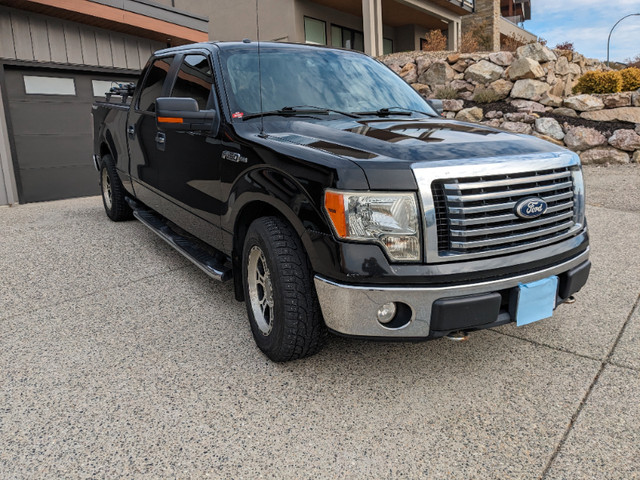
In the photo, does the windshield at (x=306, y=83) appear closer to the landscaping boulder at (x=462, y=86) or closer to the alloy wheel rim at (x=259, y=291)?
the alloy wheel rim at (x=259, y=291)

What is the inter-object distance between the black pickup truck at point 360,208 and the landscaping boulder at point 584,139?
9.03 meters

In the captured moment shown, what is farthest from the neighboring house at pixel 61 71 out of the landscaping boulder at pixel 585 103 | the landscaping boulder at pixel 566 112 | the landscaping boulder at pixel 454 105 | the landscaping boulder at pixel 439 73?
the landscaping boulder at pixel 585 103

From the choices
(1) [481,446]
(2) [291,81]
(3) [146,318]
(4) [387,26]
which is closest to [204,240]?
(3) [146,318]

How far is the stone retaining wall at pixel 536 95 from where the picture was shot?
432 inches

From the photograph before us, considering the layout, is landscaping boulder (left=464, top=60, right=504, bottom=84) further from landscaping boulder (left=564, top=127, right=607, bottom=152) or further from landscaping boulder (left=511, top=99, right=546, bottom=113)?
landscaping boulder (left=564, top=127, right=607, bottom=152)

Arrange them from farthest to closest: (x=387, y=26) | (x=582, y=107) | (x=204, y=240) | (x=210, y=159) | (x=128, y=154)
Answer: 1. (x=387, y=26)
2. (x=582, y=107)
3. (x=128, y=154)
4. (x=204, y=240)
5. (x=210, y=159)

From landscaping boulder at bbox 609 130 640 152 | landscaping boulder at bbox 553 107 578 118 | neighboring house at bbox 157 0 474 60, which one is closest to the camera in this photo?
landscaping boulder at bbox 609 130 640 152

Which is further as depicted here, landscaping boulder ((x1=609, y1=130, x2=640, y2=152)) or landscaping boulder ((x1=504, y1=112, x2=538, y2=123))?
landscaping boulder ((x1=504, y1=112, x2=538, y2=123))

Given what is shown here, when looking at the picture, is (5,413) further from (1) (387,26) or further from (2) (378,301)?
(1) (387,26)

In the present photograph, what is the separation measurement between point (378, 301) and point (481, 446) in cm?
77

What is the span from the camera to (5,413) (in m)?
2.46

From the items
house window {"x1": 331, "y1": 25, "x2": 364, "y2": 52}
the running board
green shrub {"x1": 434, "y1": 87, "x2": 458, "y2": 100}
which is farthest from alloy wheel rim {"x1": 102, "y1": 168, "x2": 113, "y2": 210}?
house window {"x1": 331, "y1": 25, "x2": 364, "y2": 52}

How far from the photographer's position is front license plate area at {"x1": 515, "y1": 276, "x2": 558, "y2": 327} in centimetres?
243

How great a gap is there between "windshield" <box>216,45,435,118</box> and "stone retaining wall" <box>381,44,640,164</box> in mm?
8833
